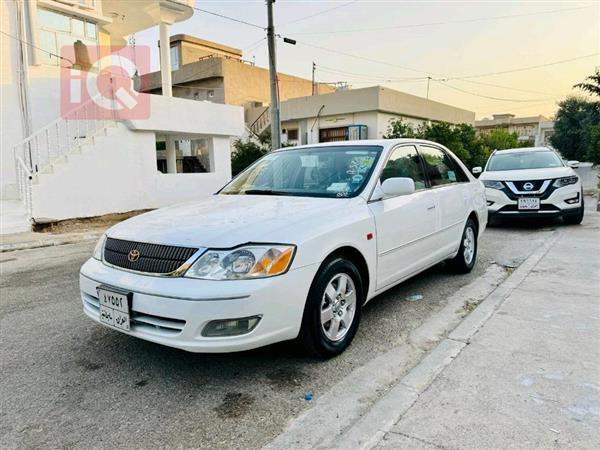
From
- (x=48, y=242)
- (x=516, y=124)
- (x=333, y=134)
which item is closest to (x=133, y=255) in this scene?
(x=48, y=242)

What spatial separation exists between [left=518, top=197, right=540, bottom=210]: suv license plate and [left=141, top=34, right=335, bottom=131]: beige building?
2131 cm

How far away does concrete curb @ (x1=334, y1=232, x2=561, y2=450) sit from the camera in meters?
2.34

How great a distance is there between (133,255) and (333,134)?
24.6m

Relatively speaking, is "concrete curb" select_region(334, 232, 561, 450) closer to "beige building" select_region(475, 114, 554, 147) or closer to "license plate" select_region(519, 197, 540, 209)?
"license plate" select_region(519, 197, 540, 209)

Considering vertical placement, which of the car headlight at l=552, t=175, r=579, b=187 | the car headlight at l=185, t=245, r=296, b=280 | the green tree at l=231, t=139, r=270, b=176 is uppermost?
the green tree at l=231, t=139, r=270, b=176

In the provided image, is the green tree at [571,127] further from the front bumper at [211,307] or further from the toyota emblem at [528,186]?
the front bumper at [211,307]

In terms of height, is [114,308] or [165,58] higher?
[165,58]

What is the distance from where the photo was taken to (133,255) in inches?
116

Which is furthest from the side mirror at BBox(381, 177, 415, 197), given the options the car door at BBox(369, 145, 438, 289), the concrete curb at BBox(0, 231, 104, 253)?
the concrete curb at BBox(0, 231, 104, 253)

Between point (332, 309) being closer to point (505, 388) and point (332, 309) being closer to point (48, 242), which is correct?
point (505, 388)

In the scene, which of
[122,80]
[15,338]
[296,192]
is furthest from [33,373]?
[122,80]

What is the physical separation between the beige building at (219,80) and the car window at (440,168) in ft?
76.8

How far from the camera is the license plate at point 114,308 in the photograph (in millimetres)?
2836

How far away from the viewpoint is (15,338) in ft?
12.5
